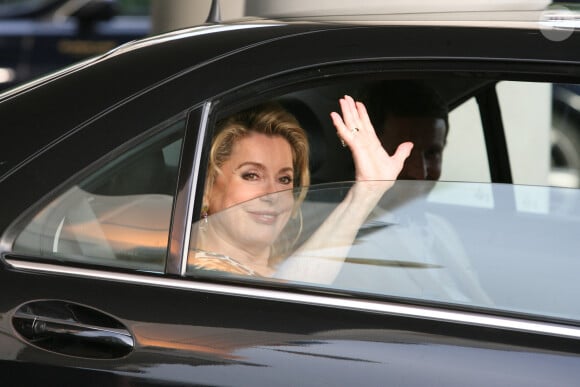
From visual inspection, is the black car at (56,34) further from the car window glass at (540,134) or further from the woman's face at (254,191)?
the woman's face at (254,191)

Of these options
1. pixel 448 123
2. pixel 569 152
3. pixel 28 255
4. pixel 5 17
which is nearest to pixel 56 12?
pixel 5 17

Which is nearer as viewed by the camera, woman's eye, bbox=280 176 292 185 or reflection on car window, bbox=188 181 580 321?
reflection on car window, bbox=188 181 580 321

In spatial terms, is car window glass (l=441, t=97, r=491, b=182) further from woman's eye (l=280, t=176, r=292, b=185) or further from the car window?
the car window

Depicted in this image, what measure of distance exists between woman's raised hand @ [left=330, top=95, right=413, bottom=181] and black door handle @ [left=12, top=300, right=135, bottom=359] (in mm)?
591

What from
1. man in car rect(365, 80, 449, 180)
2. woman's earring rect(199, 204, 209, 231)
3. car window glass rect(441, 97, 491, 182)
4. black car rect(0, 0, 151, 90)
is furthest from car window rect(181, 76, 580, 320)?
black car rect(0, 0, 151, 90)

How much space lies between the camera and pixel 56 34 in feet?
26.1

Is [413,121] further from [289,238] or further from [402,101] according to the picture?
[289,238]

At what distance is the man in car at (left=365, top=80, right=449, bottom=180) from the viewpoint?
298 cm

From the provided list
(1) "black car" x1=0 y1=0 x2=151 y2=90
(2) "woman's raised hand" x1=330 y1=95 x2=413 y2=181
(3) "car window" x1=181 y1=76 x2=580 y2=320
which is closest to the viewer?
(3) "car window" x1=181 y1=76 x2=580 y2=320

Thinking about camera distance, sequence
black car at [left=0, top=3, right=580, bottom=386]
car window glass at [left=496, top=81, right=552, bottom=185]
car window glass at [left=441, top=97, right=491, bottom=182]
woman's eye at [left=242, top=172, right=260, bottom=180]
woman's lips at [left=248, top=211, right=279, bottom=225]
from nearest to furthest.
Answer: black car at [left=0, top=3, right=580, bottom=386] < woman's lips at [left=248, top=211, right=279, bottom=225] < woman's eye at [left=242, top=172, right=260, bottom=180] < car window glass at [left=441, top=97, right=491, bottom=182] < car window glass at [left=496, top=81, right=552, bottom=185]

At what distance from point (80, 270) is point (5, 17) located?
6189 millimetres

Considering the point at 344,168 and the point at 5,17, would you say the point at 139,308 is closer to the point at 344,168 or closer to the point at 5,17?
the point at 344,168

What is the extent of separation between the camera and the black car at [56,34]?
780cm

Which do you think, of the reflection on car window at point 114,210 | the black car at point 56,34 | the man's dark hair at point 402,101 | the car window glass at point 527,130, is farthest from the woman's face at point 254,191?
the black car at point 56,34
